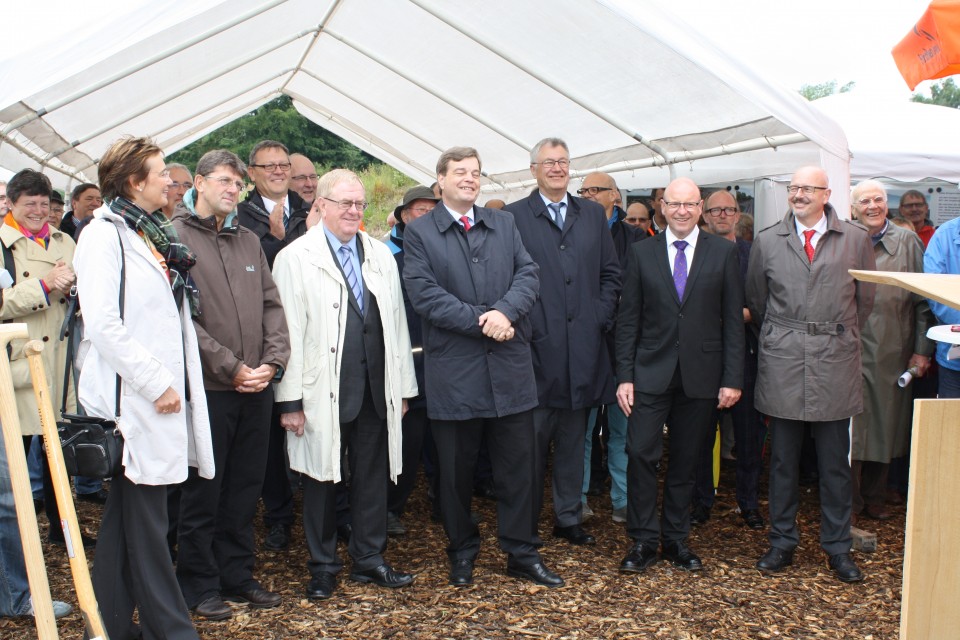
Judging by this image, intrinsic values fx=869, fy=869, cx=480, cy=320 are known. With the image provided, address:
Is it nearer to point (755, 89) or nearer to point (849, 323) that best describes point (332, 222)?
point (755, 89)

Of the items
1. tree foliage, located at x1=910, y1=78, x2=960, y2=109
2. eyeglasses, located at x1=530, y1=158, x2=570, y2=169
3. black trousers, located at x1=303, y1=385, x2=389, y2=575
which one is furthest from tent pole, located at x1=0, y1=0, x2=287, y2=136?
tree foliage, located at x1=910, y1=78, x2=960, y2=109

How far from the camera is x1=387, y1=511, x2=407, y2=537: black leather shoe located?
514 centimetres

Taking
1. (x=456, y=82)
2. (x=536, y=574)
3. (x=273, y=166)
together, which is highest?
(x=456, y=82)

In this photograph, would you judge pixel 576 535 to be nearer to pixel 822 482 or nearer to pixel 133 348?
pixel 822 482

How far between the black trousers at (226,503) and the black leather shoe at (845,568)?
287 centimetres

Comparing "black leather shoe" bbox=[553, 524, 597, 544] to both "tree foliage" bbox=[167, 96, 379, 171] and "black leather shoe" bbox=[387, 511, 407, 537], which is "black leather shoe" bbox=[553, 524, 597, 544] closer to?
"black leather shoe" bbox=[387, 511, 407, 537]

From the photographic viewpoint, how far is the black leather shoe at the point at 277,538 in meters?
4.80

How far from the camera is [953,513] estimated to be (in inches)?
90.3

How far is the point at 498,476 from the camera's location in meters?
4.35

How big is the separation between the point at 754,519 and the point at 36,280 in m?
4.23

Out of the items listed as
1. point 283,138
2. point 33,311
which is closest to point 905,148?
point 33,311

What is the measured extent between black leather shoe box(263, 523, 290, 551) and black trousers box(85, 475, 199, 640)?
4.76ft

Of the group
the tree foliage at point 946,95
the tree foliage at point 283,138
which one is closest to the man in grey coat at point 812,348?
the tree foliage at point 283,138

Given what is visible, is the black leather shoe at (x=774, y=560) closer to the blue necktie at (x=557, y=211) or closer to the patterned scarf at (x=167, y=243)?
the blue necktie at (x=557, y=211)
